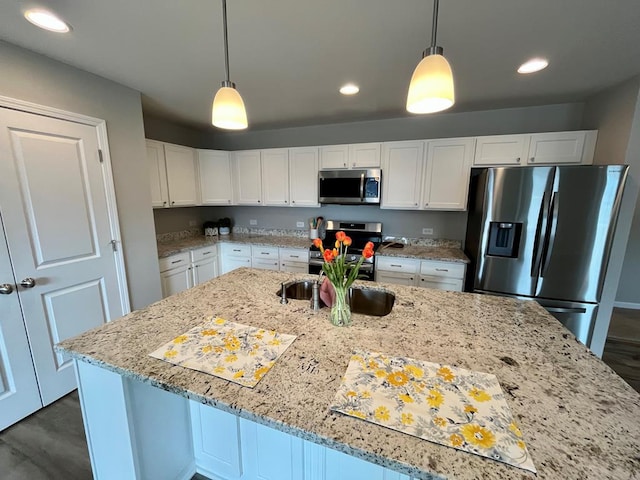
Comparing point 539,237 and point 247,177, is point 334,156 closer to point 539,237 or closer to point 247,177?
point 247,177

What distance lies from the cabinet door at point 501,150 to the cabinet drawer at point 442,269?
3.65ft

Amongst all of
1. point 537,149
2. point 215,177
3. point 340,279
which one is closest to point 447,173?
point 537,149

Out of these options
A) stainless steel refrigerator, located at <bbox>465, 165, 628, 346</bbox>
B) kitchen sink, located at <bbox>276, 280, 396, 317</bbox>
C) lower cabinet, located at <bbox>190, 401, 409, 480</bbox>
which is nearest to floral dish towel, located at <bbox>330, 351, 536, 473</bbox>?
lower cabinet, located at <bbox>190, 401, 409, 480</bbox>

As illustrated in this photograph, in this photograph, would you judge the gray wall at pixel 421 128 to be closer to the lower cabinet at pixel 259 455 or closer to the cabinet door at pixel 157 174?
the cabinet door at pixel 157 174

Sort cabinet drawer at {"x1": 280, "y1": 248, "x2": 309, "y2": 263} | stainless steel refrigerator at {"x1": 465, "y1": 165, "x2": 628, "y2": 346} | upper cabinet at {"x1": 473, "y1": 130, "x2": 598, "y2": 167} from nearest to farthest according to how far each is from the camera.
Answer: stainless steel refrigerator at {"x1": 465, "y1": 165, "x2": 628, "y2": 346} < upper cabinet at {"x1": 473, "y1": 130, "x2": 598, "y2": 167} < cabinet drawer at {"x1": 280, "y1": 248, "x2": 309, "y2": 263}

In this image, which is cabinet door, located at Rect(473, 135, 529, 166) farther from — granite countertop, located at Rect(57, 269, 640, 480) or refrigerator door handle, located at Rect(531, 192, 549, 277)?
granite countertop, located at Rect(57, 269, 640, 480)

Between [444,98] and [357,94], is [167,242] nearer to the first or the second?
[357,94]

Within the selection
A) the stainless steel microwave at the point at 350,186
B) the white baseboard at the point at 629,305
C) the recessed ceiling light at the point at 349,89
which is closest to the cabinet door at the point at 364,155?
the stainless steel microwave at the point at 350,186

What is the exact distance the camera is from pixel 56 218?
1.85 meters

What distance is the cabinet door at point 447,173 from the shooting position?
2.75 m

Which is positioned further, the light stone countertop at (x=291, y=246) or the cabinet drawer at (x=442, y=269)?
the light stone countertop at (x=291, y=246)

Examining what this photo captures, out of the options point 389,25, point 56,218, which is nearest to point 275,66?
point 389,25

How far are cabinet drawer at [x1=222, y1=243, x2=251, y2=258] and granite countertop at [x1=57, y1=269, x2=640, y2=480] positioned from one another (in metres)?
1.99

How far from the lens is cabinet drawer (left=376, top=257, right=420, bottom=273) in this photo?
2.82 metres
